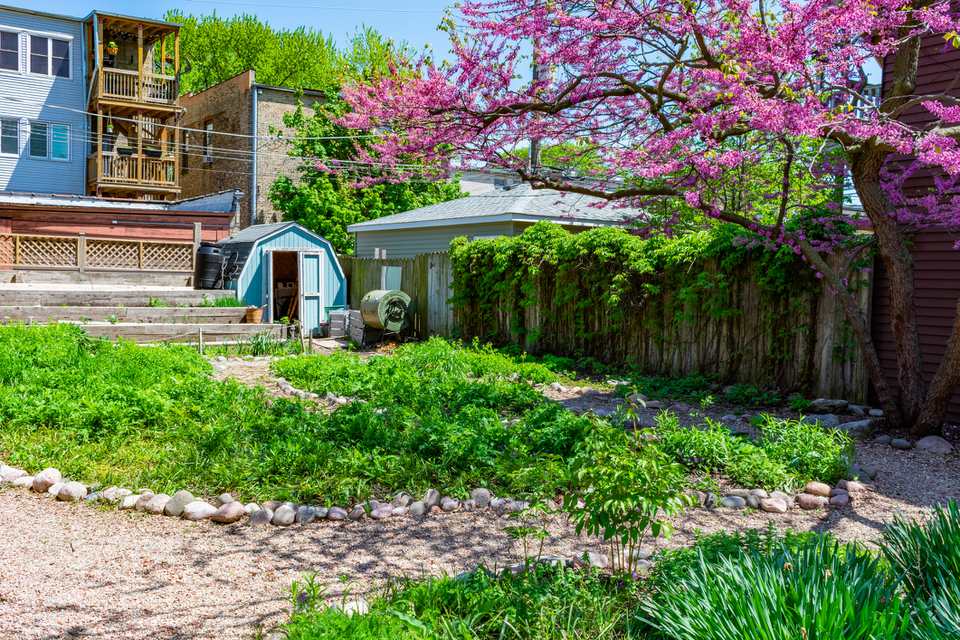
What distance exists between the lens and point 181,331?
1470 centimetres

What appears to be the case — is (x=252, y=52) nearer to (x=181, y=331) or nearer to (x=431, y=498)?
(x=181, y=331)

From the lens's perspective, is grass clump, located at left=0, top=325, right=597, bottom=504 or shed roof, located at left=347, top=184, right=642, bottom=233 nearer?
grass clump, located at left=0, top=325, right=597, bottom=504

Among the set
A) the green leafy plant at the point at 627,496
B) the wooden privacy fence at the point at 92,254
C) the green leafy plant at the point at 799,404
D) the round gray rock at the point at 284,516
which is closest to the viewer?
the green leafy plant at the point at 627,496

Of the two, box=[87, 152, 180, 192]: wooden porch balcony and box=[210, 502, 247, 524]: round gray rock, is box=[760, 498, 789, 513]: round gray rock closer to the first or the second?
box=[210, 502, 247, 524]: round gray rock

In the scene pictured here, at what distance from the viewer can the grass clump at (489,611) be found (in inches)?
121

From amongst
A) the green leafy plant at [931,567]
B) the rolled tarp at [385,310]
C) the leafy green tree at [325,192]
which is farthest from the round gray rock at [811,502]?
the leafy green tree at [325,192]

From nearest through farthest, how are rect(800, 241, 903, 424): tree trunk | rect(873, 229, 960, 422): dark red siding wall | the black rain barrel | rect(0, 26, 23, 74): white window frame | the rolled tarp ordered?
rect(800, 241, 903, 424): tree trunk
rect(873, 229, 960, 422): dark red siding wall
the rolled tarp
the black rain barrel
rect(0, 26, 23, 74): white window frame

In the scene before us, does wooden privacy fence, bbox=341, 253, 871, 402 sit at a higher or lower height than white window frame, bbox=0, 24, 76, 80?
lower

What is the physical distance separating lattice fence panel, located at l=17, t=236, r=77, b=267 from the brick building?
8682mm

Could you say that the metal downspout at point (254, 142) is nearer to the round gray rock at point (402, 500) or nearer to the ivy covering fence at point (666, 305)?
the ivy covering fence at point (666, 305)

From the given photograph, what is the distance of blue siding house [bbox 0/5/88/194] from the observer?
88.2ft

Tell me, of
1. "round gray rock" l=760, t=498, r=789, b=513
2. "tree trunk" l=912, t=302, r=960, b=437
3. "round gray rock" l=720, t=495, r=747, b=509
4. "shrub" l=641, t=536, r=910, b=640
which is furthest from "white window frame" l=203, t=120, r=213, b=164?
"shrub" l=641, t=536, r=910, b=640

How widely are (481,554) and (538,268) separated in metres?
9.35

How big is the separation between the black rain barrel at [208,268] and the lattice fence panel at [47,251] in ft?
9.01
